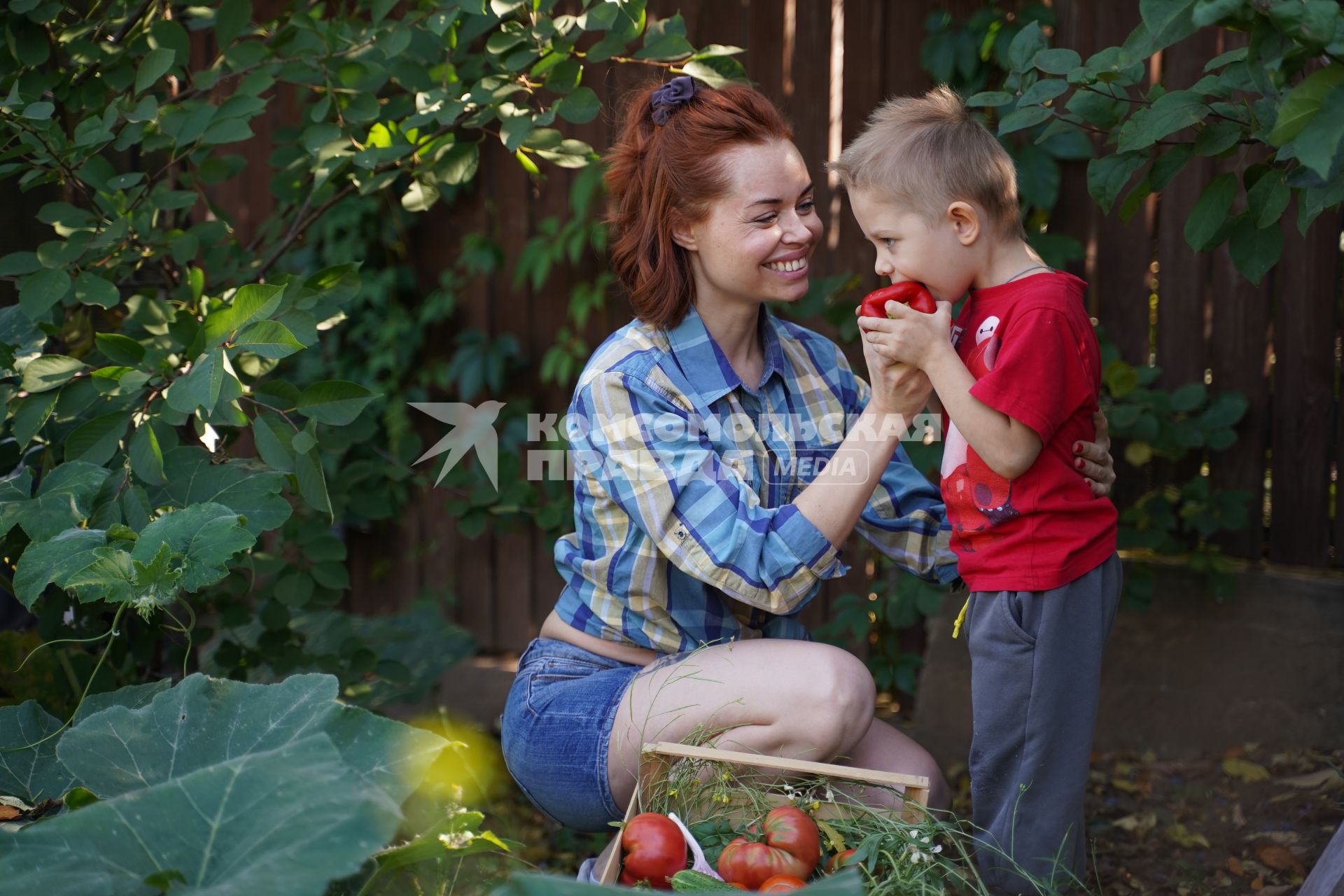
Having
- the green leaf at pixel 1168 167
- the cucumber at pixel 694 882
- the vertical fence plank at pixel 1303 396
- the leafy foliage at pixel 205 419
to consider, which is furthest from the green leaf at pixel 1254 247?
the vertical fence plank at pixel 1303 396

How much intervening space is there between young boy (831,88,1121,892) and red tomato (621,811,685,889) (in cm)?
53

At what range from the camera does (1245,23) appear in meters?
1.42

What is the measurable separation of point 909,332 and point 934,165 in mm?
273

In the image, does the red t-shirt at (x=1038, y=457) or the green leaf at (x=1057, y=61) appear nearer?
the red t-shirt at (x=1038, y=457)

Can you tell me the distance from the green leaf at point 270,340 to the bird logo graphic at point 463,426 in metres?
1.71

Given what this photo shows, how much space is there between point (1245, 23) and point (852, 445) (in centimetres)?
79

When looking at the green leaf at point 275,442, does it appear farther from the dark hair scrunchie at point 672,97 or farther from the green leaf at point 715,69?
the green leaf at point 715,69

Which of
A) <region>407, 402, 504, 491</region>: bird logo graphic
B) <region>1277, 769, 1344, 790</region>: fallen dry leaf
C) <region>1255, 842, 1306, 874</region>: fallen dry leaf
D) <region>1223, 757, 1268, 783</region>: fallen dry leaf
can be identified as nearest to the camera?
<region>1255, 842, 1306, 874</region>: fallen dry leaf

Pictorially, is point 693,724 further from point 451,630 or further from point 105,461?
point 451,630

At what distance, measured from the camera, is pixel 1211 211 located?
1.78 meters

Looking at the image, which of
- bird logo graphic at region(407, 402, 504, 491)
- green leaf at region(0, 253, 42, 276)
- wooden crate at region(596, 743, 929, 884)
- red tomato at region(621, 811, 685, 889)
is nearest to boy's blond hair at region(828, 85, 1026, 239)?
wooden crate at region(596, 743, 929, 884)

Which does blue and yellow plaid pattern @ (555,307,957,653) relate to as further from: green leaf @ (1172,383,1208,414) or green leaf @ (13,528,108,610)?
green leaf @ (1172,383,1208,414)

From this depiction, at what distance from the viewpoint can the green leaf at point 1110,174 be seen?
183cm

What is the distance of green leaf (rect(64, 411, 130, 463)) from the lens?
1951mm
